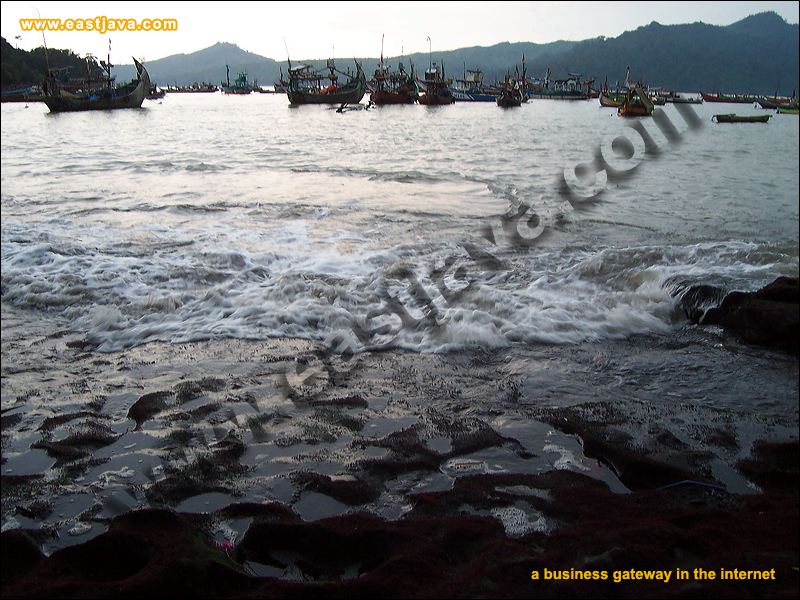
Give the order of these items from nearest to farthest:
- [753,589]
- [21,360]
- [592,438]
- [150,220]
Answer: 1. [753,589]
2. [592,438]
3. [21,360]
4. [150,220]

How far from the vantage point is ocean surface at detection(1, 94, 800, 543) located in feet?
9.91

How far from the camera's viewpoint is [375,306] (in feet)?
17.4

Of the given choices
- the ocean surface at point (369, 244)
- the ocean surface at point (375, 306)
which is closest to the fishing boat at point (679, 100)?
the ocean surface at point (369, 244)

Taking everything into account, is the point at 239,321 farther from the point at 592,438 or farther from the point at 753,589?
the point at 753,589

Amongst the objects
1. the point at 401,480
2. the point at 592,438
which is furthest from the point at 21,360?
the point at 592,438

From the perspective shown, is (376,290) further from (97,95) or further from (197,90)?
(197,90)

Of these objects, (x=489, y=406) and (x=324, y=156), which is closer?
(x=489, y=406)

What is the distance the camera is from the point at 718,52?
363 feet

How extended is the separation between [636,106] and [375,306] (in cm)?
4331

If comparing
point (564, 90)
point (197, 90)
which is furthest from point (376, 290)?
point (197, 90)

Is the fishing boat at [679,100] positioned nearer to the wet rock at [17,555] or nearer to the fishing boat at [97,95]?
the fishing boat at [97,95]

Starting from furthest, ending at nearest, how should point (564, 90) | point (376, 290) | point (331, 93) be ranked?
point (564, 90), point (331, 93), point (376, 290)

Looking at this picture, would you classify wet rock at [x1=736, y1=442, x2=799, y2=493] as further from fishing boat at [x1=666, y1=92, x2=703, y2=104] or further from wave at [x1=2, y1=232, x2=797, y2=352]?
fishing boat at [x1=666, y1=92, x2=703, y2=104]

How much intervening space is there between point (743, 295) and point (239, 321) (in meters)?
4.59
